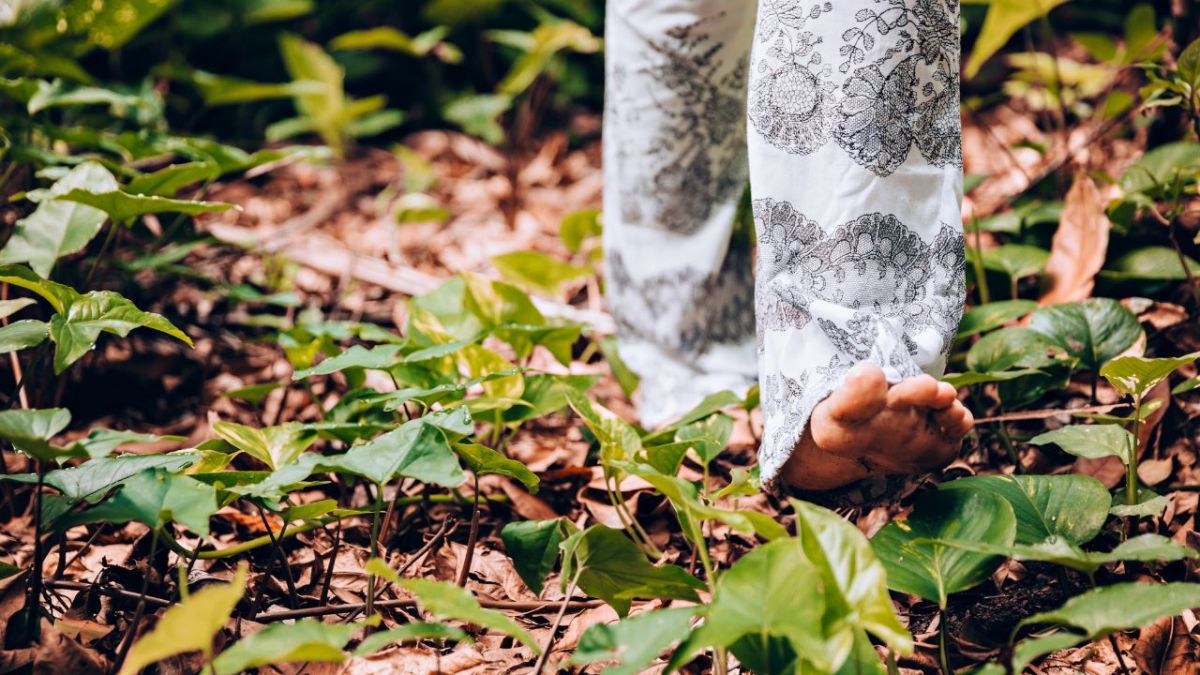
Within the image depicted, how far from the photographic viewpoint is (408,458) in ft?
2.27

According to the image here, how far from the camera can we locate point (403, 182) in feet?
6.68

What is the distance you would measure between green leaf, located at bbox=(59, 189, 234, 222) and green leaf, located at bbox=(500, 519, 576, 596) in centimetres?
47

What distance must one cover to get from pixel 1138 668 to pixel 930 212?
1.33 feet

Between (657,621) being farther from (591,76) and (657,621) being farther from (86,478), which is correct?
(591,76)

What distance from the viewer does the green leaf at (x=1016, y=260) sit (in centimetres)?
113

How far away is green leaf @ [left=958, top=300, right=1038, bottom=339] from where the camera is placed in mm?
998

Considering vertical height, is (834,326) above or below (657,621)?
above

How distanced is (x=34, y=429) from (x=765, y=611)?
1.72ft

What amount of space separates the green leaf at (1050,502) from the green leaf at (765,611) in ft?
0.72

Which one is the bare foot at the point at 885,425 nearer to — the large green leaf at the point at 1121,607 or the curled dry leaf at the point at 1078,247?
the large green leaf at the point at 1121,607

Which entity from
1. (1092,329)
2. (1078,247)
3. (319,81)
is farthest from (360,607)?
(319,81)

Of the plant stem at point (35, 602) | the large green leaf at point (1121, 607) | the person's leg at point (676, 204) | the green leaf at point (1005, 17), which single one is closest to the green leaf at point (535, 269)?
the person's leg at point (676, 204)

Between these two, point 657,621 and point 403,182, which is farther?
point 403,182

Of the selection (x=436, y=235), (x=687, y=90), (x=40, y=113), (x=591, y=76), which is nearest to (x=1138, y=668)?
(x=687, y=90)
